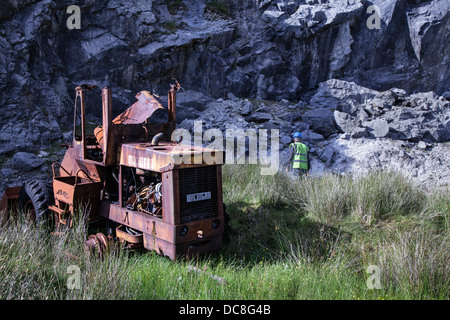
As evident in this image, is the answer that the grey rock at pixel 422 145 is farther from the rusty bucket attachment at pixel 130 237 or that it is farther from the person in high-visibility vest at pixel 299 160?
the rusty bucket attachment at pixel 130 237

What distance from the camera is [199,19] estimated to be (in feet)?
62.4

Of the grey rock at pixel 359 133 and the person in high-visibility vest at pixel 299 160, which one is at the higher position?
the grey rock at pixel 359 133

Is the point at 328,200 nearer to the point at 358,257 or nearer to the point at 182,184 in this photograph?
the point at 358,257

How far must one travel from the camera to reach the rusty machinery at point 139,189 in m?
4.54

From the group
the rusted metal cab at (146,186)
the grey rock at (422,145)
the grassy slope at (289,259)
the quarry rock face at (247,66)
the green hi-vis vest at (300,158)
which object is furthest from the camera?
the grey rock at (422,145)

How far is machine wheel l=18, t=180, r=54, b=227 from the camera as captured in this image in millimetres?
5898

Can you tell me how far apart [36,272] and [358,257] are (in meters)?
3.71

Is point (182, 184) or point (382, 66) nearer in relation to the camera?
point (182, 184)

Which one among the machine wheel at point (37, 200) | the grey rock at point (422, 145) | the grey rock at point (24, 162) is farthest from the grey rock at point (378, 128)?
the machine wheel at point (37, 200)

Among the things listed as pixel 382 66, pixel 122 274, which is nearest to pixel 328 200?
pixel 122 274

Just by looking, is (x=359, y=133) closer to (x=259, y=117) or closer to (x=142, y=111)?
(x=259, y=117)

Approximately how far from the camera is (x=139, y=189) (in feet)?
17.0

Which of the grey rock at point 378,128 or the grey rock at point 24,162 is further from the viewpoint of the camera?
the grey rock at point 378,128

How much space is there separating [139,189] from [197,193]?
96 cm
